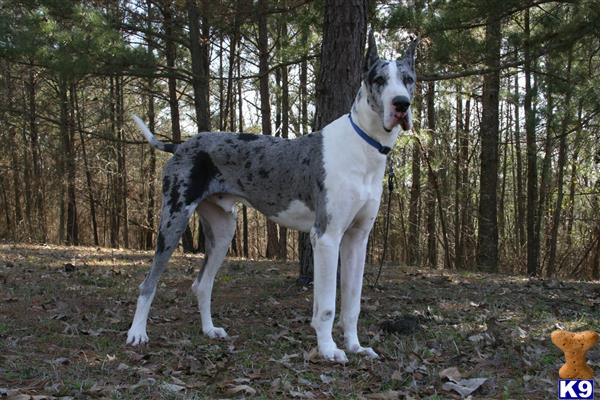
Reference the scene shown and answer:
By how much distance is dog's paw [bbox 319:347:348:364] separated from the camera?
12.3 ft

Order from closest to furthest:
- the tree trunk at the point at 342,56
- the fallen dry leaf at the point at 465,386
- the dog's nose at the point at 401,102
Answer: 1. the fallen dry leaf at the point at 465,386
2. the dog's nose at the point at 401,102
3. the tree trunk at the point at 342,56

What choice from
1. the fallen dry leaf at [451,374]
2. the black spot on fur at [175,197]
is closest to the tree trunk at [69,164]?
the black spot on fur at [175,197]

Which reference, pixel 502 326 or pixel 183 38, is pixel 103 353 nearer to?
pixel 502 326

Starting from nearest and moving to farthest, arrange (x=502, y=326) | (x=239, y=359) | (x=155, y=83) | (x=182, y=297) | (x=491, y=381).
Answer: (x=491, y=381) < (x=239, y=359) < (x=502, y=326) < (x=182, y=297) < (x=155, y=83)

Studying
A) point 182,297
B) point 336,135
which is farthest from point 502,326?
point 182,297

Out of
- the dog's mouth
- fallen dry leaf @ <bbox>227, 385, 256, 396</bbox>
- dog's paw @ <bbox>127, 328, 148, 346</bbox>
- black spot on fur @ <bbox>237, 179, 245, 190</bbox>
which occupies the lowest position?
fallen dry leaf @ <bbox>227, 385, 256, 396</bbox>

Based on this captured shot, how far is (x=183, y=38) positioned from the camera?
12672mm

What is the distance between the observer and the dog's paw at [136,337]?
4.27 m

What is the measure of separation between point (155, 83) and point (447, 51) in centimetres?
1066

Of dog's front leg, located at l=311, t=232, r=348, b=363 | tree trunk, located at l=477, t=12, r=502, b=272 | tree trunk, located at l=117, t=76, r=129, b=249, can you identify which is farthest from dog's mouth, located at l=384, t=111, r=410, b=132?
tree trunk, located at l=117, t=76, r=129, b=249

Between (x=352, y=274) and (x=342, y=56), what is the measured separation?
281 centimetres

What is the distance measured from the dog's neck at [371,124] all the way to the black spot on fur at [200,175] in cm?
126

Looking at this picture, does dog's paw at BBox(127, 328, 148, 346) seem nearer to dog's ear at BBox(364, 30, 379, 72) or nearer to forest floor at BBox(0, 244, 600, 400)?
forest floor at BBox(0, 244, 600, 400)

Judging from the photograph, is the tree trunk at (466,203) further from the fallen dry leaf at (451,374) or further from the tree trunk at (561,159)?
the fallen dry leaf at (451,374)
